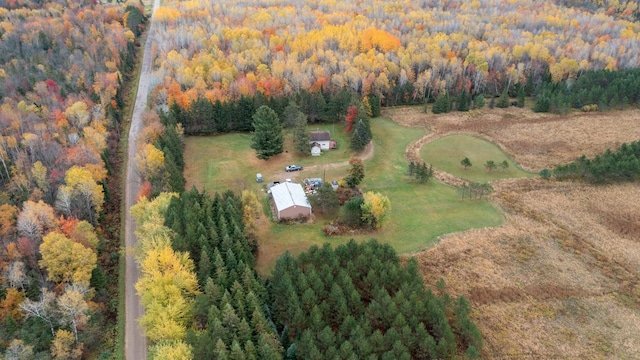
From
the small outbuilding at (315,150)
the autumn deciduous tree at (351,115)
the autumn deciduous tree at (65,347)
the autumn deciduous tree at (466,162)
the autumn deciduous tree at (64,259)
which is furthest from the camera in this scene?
the autumn deciduous tree at (351,115)

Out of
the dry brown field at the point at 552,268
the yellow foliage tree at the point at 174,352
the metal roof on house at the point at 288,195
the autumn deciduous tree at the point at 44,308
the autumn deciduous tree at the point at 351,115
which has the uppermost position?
the autumn deciduous tree at the point at 351,115

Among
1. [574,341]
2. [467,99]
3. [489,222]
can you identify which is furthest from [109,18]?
[574,341]

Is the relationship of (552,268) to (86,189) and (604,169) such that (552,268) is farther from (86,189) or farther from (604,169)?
(86,189)

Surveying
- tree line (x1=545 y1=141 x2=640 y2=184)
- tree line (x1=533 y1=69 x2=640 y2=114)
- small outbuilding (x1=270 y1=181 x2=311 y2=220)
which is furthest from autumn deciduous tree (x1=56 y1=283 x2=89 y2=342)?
tree line (x1=533 y1=69 x2=640 y2=114)

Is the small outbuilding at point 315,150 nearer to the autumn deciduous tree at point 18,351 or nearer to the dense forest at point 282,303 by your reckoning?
the dense forest at point 282,303

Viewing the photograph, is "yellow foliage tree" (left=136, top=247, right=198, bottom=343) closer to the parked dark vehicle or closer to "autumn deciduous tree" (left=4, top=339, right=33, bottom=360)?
"autumn deciduous tree" (left=4, top=339, right=33, bottom=360)

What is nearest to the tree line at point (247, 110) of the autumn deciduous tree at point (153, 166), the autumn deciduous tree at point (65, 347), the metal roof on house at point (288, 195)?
the autumn deciduous tree at point (153, 166)

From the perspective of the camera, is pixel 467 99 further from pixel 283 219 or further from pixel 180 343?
pixel 180 343
